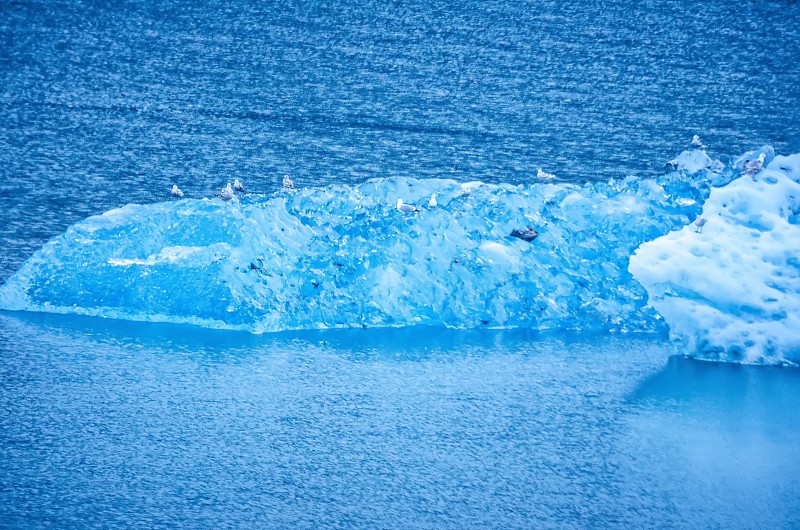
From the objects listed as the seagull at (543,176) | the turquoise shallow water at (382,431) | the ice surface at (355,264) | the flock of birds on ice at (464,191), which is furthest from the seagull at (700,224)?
the seagull at (543,176)

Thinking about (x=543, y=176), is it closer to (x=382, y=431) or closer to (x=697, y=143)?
(x=697, y=143)

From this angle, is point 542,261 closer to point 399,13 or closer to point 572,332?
point 572,332

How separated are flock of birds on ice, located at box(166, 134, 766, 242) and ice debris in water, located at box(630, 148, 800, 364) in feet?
0.42

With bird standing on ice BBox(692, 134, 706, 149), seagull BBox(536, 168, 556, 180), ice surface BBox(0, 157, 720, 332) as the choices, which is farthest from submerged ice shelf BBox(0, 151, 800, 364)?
bird standing on ice BBox(692, 134, 706, 149)

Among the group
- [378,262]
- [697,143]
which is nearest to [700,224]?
[697,143]

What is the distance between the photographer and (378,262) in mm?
2553

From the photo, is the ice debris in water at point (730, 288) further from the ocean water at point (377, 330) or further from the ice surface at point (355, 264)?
the ice surface at point (355, 264)

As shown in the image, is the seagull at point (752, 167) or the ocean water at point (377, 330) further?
the seagull at point (752, 167)

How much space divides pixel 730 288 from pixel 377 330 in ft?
3.07

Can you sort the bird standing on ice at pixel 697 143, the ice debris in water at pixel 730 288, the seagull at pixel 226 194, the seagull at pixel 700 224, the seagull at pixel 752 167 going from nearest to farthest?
the ice debris in water at pixel 730 288
the seagull at pixel 700 224
the seagull at pixel 752 167
the seagull at pixel 226 194
the bird standing on ice at pixel 697 143

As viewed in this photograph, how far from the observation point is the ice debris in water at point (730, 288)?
2.29 meters

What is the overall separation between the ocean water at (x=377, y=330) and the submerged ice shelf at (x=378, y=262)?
42 millimetres

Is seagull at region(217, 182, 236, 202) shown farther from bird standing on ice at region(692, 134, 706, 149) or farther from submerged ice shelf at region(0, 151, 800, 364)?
bird standing on ice at region(692, 134, 706, 149)

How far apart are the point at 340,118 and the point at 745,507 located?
2031 mm
